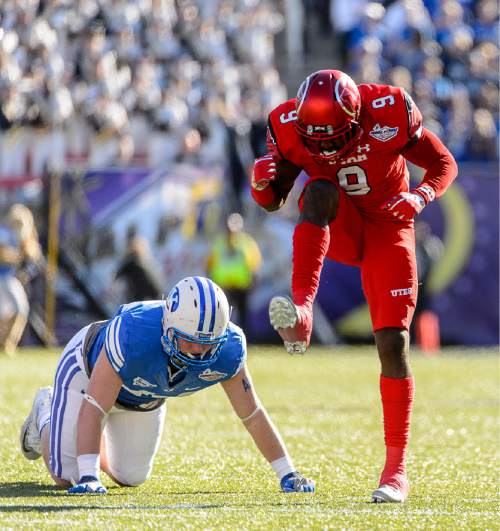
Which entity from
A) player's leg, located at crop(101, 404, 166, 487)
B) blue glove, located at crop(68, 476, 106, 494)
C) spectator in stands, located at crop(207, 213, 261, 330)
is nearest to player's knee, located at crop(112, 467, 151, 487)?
player's leg, located at crop(101, 404, 166, 487)

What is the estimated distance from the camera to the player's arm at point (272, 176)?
5305 mm

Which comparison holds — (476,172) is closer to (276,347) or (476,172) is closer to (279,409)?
(276,347)

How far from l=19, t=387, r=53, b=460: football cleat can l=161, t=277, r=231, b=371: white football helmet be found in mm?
1303

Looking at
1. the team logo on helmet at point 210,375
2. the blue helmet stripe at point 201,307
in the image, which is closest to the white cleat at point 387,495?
the team logo on helmet at point 210,375

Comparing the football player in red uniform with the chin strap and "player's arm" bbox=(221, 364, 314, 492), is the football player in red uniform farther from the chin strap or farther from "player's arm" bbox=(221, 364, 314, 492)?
the chin strap

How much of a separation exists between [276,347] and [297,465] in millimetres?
8883

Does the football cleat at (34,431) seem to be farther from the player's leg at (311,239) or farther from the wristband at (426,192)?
the wristband at (426,192)

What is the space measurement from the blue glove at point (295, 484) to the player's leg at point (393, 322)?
1.10 ft

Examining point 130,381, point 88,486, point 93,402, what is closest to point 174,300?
point 130,381

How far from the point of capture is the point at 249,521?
439 centimetres

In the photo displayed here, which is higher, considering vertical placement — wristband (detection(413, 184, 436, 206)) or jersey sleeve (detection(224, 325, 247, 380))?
wristband (detection(413, 184, 436, 206))

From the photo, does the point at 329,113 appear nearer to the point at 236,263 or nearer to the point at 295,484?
the point at 295,484

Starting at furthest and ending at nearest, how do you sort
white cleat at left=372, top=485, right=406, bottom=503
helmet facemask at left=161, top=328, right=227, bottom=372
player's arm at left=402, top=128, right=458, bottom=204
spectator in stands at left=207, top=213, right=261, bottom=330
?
spectator in stands at left=207, top=213, right=261, bottom=330 → player's arm at left=402, top=128, right=458, bottom=204 → white cleat at left=372, top=485, right=406, bottom=503 → helmet facemask at left=161, top=328, right=227, bottom=372

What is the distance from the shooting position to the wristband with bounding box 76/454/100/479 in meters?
5.02
